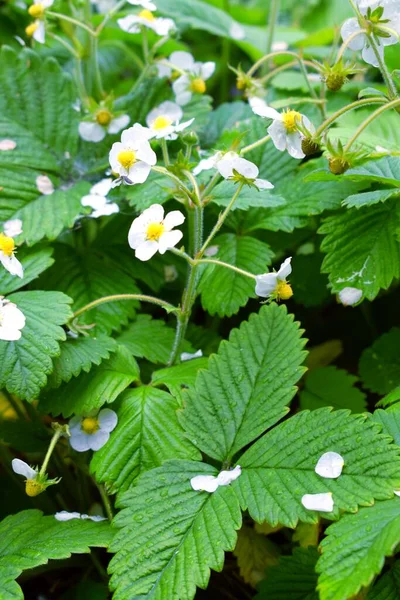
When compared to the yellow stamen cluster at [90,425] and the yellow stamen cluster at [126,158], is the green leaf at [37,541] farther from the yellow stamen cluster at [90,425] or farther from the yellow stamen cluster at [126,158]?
the yellow stamen cluster at [126,158]

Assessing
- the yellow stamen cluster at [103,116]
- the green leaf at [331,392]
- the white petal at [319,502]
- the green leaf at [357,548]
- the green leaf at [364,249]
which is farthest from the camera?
the yellow stamen cluster at [103,116]

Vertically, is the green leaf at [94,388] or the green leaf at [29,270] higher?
the green leaf at [29,270]

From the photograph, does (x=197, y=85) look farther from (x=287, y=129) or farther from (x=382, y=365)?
(x=382, y=365)

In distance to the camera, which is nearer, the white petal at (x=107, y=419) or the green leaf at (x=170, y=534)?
the green leaf at (x=170, y=534)

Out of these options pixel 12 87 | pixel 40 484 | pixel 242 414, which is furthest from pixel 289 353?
pixel 12 87

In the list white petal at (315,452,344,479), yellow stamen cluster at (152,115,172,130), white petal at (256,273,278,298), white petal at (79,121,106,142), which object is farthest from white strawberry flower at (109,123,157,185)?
white petal at (315,452,344,479)

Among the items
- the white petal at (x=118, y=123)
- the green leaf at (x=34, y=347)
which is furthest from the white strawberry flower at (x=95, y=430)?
the white petal at (x=118, y=123)

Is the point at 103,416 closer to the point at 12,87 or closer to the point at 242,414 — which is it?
the point at 242,414

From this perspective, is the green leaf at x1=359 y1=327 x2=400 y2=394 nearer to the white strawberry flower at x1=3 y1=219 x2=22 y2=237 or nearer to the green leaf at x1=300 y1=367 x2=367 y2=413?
the green leaf at x1=300 y1=367 x2=367 y2=413
